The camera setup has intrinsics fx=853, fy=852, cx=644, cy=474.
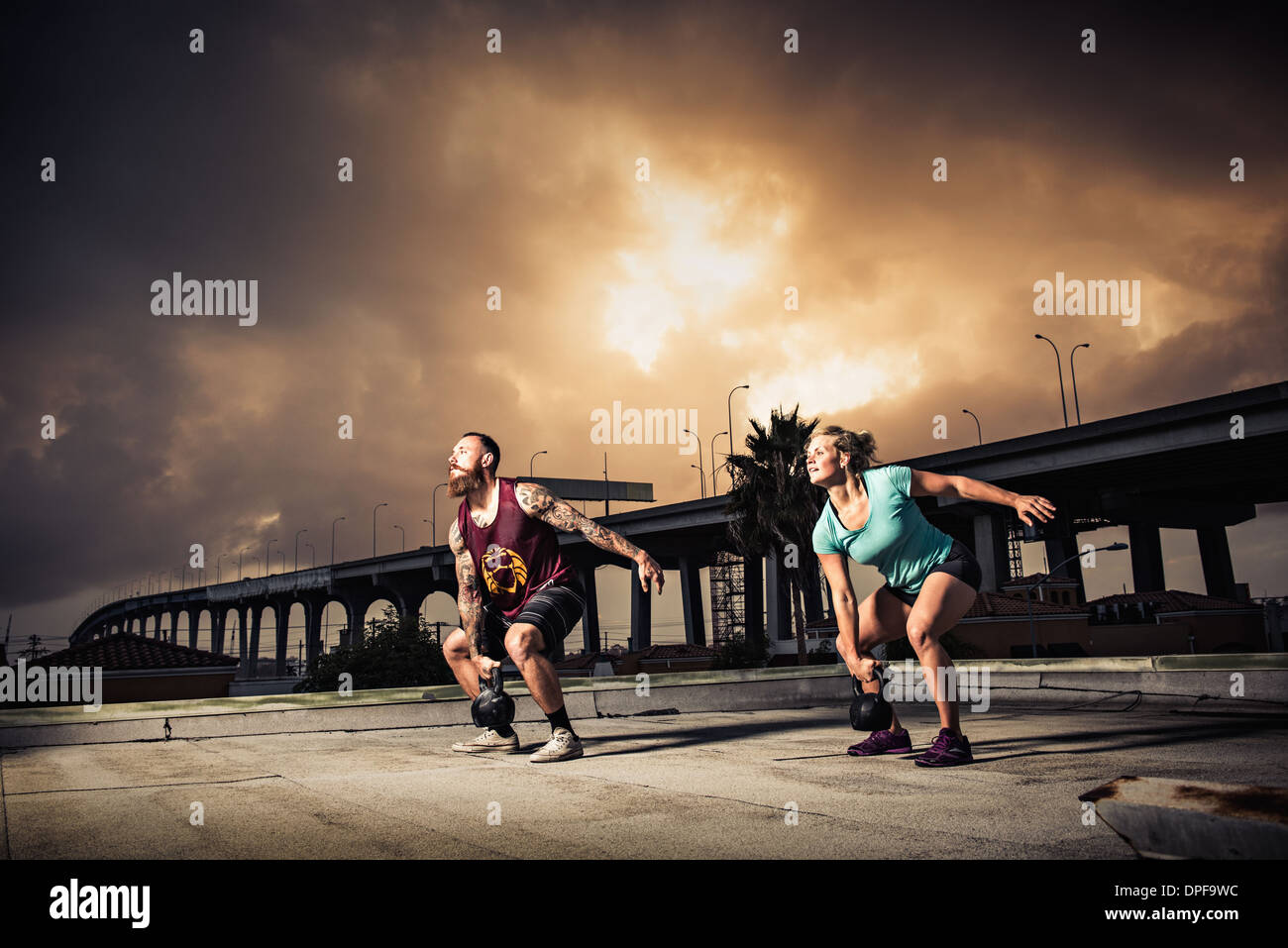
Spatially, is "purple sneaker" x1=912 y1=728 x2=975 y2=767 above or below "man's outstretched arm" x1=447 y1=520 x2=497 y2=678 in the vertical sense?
below

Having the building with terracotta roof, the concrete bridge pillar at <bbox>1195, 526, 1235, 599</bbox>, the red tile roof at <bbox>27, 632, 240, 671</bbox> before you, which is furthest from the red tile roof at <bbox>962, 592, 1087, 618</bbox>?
the red tile roof at <bbox>27, 632, 240, 671</bbox>

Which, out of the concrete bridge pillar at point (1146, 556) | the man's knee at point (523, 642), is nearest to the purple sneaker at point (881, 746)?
the man's knee at point (523, 642)

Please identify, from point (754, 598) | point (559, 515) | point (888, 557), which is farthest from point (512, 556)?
point (754, 598)

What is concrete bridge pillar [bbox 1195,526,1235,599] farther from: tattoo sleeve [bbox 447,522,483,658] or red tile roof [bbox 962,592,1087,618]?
tattoo sleeve [bbox 447,522,483,658]

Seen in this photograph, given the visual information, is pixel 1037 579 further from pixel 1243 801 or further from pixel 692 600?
pixel 1243 801

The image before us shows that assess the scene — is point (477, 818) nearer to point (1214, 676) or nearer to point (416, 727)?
point (416, 727)

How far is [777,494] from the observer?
3472cm

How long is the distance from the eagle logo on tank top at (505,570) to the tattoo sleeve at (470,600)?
0.23 m

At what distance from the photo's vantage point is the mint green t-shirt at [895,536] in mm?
5125

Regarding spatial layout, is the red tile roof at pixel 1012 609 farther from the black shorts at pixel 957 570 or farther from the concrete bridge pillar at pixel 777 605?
the black shorts at pixel 957 570

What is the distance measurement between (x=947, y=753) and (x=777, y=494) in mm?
30233

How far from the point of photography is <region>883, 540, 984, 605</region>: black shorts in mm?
5109

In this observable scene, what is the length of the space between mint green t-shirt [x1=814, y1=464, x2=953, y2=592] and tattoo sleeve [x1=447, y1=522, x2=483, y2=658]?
250cm
